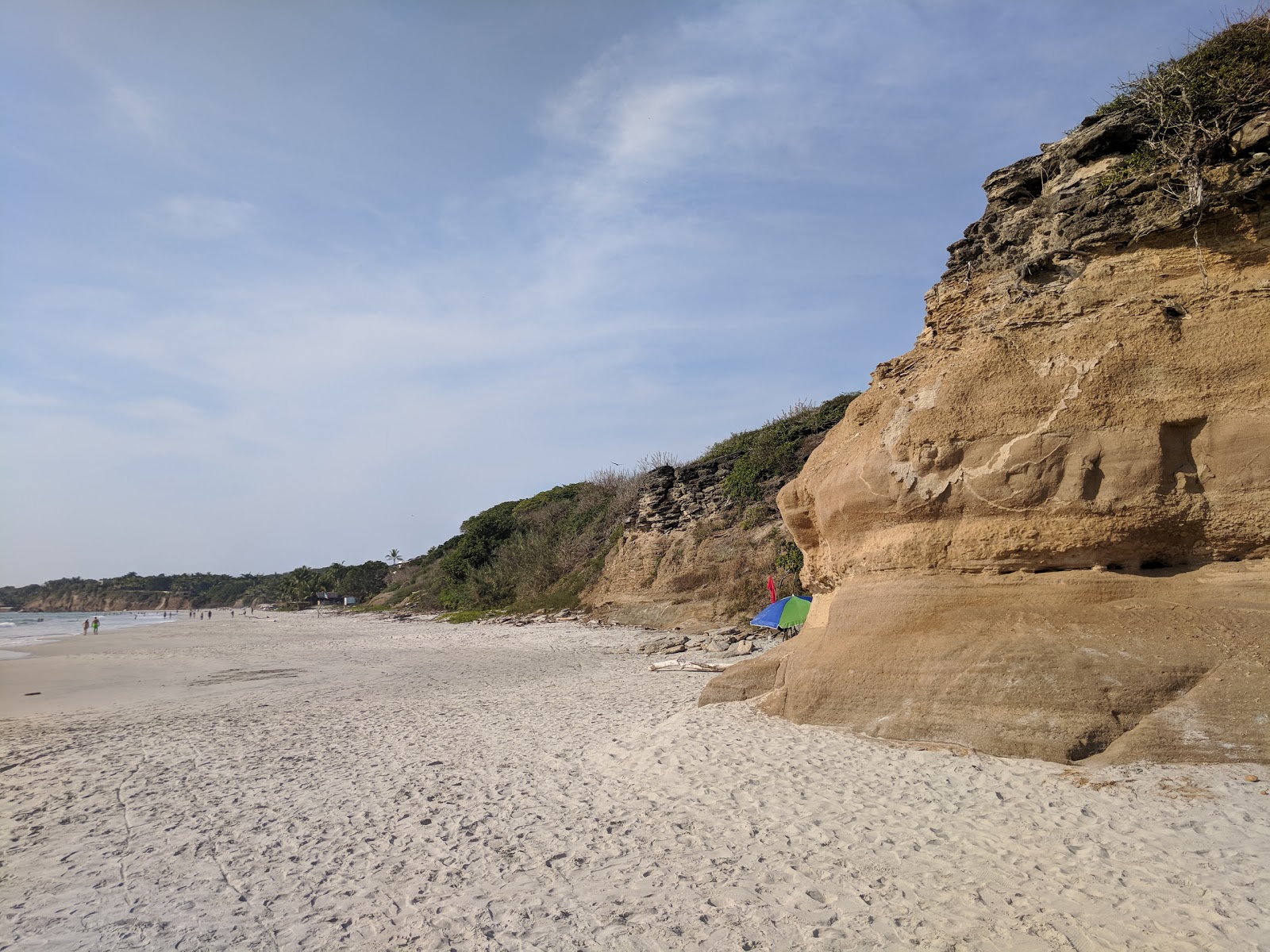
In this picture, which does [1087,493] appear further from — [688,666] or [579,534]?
[579,534]

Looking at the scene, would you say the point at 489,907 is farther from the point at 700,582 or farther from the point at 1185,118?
the point at 700,582

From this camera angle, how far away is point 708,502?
2384 cm

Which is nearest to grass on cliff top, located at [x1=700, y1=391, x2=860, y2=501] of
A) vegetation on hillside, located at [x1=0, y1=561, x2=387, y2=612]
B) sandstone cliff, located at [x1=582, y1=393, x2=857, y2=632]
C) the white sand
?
sandstone cliff, located at [x1=582, y1=393, x2=857, y2=632]

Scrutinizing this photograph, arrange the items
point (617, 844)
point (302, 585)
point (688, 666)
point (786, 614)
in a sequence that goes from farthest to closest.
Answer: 1. point (302, 585)
2. point (786, 614)
3. point (688, 666)
4. point (617, 844)

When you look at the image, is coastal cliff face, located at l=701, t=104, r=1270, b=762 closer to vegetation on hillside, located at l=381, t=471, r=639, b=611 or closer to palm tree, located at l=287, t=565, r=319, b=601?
vegetation on hillside, located at l=381, t=471, r=639, b=611

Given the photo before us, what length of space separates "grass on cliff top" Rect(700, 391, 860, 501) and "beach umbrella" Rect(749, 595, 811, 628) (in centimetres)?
830

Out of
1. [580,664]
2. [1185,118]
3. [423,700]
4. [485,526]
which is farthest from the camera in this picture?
[485,526]

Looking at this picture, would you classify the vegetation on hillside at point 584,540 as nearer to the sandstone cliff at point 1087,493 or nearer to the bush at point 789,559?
the bush at point 789,559

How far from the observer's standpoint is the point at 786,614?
13250 mm

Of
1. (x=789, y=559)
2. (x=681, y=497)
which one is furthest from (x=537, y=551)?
(x=789, y=559)

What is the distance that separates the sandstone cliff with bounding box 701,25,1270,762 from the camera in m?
5.38

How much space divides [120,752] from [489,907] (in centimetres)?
629

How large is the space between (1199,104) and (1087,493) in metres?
3.41

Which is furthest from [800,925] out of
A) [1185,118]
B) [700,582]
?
[700,582]
